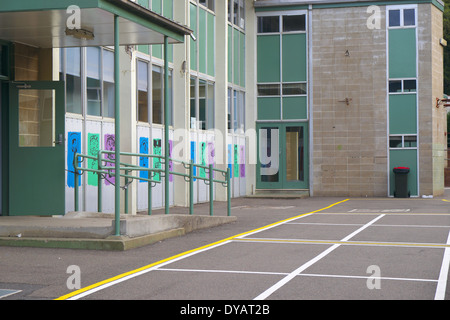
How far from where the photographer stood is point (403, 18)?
29859 millimetres

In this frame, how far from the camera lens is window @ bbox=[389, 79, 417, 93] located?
29750mm

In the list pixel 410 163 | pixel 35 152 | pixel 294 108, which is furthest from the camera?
pixel 294 108

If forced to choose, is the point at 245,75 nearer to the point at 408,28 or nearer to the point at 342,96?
the point at 342,96

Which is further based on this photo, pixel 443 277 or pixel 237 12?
pixel 237 12

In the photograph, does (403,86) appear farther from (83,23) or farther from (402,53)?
(83,23)

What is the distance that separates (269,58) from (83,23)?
20150mm

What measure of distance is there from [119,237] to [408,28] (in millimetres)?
22095

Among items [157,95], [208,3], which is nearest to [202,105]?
[208,3]

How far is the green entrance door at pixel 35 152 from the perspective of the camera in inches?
516

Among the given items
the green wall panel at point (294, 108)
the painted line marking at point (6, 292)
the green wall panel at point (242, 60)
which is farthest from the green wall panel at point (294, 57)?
the painted line marking at point (6, 292)

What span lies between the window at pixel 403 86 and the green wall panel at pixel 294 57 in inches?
156

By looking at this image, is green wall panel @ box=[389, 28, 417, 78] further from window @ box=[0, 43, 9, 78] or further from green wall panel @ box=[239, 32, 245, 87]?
window @ box=[0, 43, 9, 78]

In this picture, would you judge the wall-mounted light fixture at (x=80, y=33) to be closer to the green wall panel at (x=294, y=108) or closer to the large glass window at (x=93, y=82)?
the large glass window at (x=93, y=82)

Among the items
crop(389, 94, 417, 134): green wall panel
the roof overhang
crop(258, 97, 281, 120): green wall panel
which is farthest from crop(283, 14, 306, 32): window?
the roof overhang
